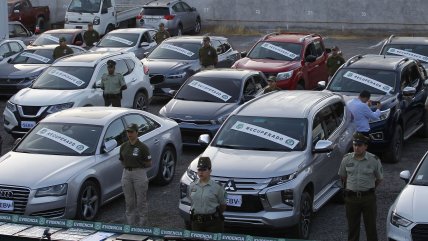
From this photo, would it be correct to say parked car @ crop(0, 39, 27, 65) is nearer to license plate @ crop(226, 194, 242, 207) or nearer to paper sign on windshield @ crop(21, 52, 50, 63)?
paper sign on windshield @ crop(21, 52, 50, 63)

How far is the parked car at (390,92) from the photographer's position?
52.6 feet

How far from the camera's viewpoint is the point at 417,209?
10.4m

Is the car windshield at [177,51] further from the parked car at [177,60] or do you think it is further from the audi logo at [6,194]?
the audi logo at [6,194]

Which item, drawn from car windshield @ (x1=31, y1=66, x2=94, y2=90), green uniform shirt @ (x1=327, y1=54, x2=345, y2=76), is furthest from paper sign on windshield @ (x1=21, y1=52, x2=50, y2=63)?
green uniform shirt @ (x1=327, y1=54, x2=345, y2=76)

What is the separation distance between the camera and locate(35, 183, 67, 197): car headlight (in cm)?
1198

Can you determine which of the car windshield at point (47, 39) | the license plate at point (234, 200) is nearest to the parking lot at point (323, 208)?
the license plate at point (234, 200)

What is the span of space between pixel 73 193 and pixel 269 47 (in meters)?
11.0

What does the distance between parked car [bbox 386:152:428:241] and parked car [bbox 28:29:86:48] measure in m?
17.0

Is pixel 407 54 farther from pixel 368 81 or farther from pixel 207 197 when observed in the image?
pixel 207 197

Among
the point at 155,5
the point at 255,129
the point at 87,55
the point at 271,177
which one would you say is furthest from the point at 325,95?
the point at 155,5

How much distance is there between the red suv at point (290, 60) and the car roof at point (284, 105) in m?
6.73

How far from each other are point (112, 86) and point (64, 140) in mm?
4345

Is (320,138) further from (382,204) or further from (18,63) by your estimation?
(18,63)

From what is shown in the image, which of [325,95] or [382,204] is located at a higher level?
[325,95]
